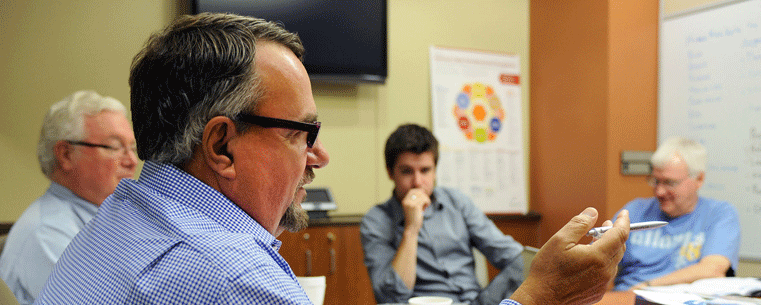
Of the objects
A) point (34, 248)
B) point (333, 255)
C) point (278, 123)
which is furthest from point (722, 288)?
point (333, 255)

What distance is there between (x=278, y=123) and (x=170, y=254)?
23 cm

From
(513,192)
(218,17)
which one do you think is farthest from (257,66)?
(513,192)

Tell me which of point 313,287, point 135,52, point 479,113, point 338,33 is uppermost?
point 338,33

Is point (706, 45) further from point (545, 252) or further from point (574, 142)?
point (545, 252)

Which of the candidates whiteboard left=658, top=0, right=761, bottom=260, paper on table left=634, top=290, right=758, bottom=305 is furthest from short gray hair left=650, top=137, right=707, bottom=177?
paper on table left=634, top=290, right=758, bottom=305

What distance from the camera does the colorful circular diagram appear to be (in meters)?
3.52

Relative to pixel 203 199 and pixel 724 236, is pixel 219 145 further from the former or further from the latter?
pixel 724 236

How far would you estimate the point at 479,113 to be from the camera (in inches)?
140

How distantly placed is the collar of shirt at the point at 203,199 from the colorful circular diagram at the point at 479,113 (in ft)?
9.40

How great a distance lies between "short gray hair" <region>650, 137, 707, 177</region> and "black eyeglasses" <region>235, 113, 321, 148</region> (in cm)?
215

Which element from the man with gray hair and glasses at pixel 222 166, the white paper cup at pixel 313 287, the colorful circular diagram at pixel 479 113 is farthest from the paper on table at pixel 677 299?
the colorful circular diagram at pixel 479 113

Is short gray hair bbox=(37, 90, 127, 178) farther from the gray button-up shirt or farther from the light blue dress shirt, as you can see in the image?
the gray button-up shirt

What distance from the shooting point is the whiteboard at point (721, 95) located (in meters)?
2.68

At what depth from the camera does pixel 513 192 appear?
3.63 m
